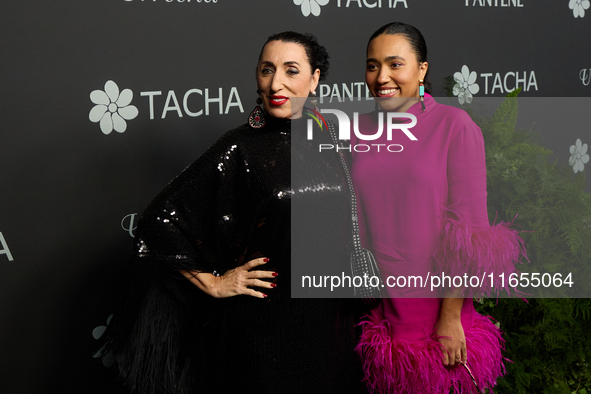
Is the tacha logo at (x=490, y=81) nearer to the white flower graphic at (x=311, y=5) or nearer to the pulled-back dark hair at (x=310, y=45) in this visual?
the white flower graphic at (x=311, y=5)

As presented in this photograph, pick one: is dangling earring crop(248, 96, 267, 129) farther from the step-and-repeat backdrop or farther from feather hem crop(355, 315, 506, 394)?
the step-and-repeat backdrop

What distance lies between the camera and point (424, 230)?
142 cm

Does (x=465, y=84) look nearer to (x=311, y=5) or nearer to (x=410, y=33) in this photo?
(x=311, y=5)

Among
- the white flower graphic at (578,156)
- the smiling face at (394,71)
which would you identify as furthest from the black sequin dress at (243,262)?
the white flower graphic at (578,156)

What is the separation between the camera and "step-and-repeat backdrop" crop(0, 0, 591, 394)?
199cm

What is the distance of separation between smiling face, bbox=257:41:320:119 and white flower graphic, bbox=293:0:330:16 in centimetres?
111

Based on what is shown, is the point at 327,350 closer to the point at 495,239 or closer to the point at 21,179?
the point at 495,239

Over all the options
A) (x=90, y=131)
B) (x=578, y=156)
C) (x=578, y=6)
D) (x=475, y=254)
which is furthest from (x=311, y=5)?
(x=578, y=156)

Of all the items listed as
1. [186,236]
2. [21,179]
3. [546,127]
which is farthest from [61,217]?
[546,127]

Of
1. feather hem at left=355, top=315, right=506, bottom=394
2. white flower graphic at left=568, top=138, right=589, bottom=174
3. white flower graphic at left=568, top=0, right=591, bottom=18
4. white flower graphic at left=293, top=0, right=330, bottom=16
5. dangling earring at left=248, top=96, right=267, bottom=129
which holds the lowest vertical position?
feather hem at left=355, top=315, right=506, bottom=394

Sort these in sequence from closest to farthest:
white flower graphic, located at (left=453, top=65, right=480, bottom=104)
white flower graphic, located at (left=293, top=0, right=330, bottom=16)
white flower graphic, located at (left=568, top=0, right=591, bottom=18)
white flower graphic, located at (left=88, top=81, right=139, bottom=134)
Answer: white flower graphic, located at (left=88, top=81, right=139, bottom=134), white flower graphic, located at (left=293, top=0, right=330, bottom=16), white flower graphic, located at (left=453, top=65, right=480, bottom=104), white flower graphic, located at (left=568, top=0, right=591, bottom=18)

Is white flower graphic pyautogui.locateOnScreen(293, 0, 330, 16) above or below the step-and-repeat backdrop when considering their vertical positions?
above

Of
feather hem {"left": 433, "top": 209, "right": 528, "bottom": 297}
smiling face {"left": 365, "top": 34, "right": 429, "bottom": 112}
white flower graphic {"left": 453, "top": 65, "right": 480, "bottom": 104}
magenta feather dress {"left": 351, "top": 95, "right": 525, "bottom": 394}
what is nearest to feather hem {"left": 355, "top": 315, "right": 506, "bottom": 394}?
magenta feather dress {"left": 351, "top": 95, "right": 525, "bottom": 394}

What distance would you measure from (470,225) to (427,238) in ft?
0.40
